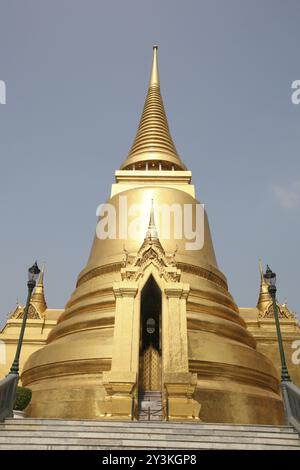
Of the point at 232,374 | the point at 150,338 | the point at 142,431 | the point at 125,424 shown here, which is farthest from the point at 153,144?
the point at 142,431

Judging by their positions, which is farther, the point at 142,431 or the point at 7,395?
the point at 7,395

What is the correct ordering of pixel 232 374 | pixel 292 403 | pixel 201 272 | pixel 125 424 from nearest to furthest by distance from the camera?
pixel 125 424
pixel 292 403
pixel 232 374
pixel 201 272

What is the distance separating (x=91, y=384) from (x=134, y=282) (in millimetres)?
3315

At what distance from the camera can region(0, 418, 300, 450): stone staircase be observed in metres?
5.59

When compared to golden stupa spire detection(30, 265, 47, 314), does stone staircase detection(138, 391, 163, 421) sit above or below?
below

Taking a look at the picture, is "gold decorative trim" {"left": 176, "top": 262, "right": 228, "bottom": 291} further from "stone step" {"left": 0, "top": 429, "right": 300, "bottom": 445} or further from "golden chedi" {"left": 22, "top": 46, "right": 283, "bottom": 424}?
"stone step" {"left": 0, "top": 429, "right": 300, "bottom": 445}

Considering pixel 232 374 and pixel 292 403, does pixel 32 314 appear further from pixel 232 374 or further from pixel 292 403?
pixel 292 403

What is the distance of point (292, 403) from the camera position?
25.4 feet

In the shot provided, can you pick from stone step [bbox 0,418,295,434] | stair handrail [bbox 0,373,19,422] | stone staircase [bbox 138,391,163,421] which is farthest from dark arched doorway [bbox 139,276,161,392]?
stone step [bbox 0,418,295,434]

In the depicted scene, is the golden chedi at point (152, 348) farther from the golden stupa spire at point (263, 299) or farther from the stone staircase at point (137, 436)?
the golden stupa spire at point (263, 299)

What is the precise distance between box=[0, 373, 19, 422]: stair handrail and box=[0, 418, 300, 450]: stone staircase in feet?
2.69

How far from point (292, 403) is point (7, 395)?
5889 mm

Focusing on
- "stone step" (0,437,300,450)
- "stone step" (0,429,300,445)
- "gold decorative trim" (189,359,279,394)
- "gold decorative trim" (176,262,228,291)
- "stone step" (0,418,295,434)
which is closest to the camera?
"stone step" (0,437,300,450)
